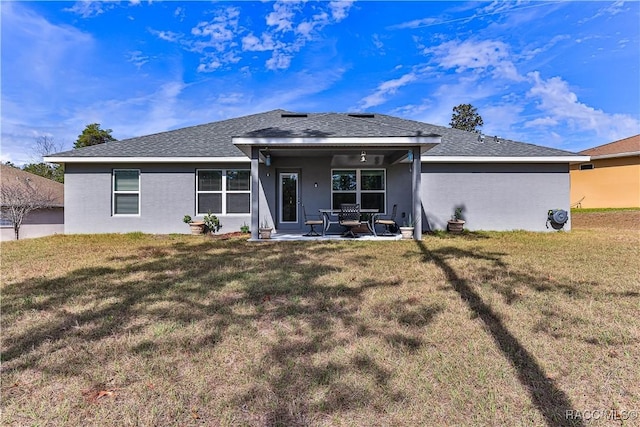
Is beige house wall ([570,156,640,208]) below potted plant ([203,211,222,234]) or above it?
above

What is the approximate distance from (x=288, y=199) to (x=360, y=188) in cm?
284

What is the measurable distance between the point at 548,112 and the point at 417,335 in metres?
24.9

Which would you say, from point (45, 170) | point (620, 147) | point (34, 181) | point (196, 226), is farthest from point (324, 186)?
point (45, 170)

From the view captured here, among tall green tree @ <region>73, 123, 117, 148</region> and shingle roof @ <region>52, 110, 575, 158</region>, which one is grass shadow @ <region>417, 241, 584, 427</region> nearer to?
shingle roof @ <region>52, 110, 575, 158</region>

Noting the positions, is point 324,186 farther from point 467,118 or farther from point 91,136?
point 467,118

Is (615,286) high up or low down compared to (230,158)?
down

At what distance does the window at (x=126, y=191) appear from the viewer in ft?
38.3

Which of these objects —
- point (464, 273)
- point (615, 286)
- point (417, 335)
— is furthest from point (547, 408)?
point (615, 286)

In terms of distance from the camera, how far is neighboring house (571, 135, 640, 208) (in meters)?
16.9

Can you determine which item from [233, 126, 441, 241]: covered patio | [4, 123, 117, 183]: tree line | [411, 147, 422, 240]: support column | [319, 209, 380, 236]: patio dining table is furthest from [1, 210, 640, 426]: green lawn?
[4, 123, 117, 183]: tree line

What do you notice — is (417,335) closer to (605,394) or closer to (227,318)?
(605,394)

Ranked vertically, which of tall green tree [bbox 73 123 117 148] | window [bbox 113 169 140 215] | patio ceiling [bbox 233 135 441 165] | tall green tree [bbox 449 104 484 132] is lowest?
window [bbox 113 169 140 215]

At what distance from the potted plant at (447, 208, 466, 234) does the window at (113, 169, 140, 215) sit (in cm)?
1175

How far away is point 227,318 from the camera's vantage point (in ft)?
11.6
